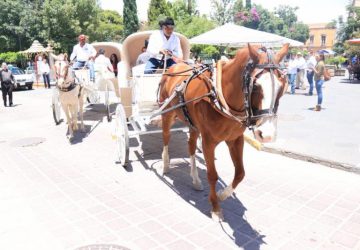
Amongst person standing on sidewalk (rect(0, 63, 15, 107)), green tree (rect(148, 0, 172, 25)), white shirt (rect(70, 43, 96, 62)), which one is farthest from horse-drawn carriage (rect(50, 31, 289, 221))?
green tree (rect(148, 0, 172, 25))

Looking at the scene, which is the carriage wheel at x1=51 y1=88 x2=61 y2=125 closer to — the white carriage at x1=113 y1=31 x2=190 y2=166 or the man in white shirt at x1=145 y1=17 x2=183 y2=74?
the white carriage at x1=113 y1=31 x2=190 y2=166

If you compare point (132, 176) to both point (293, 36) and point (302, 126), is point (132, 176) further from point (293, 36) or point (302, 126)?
point (293, 36)

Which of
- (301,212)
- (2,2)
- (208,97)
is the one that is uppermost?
(2,2)

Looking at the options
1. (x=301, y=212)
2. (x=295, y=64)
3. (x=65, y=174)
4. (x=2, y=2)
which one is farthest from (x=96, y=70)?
(x=2, y=2)

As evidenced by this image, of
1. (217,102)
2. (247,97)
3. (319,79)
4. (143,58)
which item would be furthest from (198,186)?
(319,79)

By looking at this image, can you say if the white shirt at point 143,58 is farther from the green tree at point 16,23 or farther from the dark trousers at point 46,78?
the green tree at point 16,23

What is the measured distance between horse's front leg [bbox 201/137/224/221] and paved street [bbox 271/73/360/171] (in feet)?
9.97

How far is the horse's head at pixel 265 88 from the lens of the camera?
3.08 metres

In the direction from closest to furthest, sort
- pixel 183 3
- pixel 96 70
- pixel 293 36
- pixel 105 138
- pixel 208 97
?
pixel 208 97 → pixel 105 138 → pixel 96 70 → pixel 183 3 → pixel 293 36

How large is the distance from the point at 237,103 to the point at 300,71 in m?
16.2

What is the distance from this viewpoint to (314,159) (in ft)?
21.1

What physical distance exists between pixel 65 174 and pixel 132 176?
126 cm

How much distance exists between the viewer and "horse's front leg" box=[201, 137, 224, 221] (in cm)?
424

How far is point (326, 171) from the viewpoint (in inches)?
237
